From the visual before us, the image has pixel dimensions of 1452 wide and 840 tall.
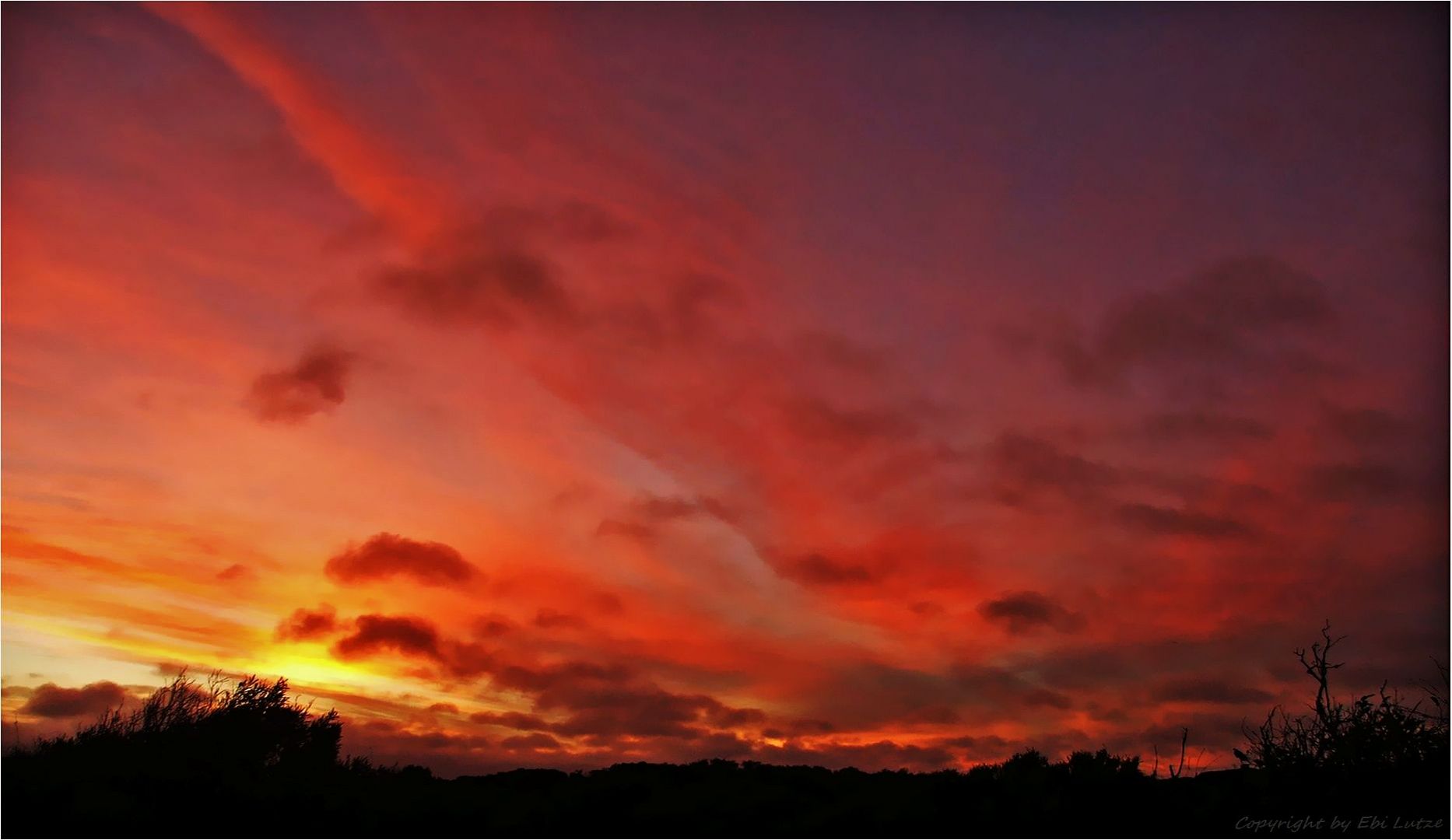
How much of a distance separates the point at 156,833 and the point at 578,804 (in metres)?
9.56

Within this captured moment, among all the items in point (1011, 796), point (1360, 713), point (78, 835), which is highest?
point (1360, 713)

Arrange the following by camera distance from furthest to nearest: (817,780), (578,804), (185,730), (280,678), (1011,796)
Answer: (280,678) → (185,730) → (817,780) → (578,804) → (1011,796)

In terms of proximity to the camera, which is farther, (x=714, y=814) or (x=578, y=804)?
(x=578, y=804)

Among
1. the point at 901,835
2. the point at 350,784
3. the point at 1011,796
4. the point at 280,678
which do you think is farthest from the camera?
the point at 280,678

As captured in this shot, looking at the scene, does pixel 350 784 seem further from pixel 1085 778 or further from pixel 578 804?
pixel 1085 778

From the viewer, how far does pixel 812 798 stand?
22625 millimetres

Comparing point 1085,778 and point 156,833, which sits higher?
point 1085,778

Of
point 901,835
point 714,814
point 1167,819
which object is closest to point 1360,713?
point 1167,819

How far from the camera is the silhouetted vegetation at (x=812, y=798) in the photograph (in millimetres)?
20297

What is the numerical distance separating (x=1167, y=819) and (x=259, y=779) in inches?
988

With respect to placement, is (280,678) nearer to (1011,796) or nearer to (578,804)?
(578,804)

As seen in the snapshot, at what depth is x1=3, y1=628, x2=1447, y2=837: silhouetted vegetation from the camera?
66.6 ft

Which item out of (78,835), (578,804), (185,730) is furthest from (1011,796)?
(185,730)

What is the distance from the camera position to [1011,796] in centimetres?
2098
